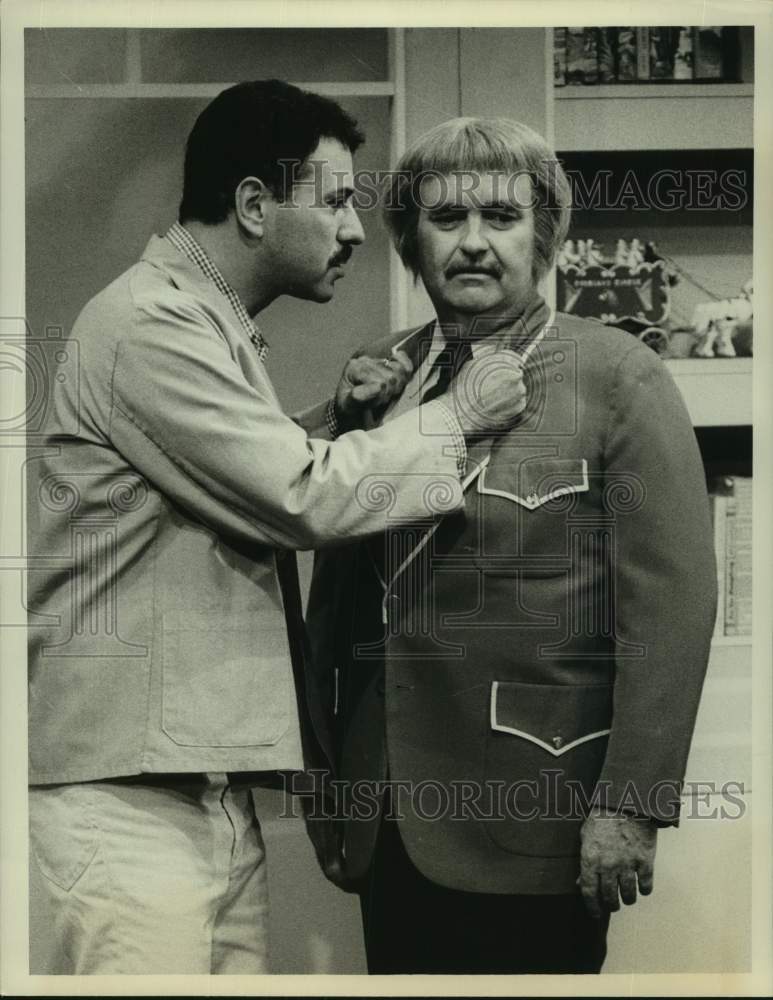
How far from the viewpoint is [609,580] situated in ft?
6.10

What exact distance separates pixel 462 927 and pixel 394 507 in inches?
25.8

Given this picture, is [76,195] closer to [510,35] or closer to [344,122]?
[344,122]

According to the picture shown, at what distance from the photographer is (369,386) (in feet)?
6.20

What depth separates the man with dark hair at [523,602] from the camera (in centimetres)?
184

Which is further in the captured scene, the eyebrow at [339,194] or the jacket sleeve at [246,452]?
the eyebrow at [339,194]

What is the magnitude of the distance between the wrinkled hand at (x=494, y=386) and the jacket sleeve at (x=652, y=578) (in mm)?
145

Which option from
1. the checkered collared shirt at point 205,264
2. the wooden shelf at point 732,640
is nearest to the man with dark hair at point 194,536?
the checkered collared shirt at point 205,264

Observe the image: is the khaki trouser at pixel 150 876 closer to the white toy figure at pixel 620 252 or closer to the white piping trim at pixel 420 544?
the white piping trim at pixel 420 544

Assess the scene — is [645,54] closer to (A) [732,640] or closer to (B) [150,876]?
(A) [732,640]

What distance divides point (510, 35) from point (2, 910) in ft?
5.13

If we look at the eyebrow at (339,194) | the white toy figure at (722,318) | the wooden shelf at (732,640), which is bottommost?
the wooden shelf at (732,640)

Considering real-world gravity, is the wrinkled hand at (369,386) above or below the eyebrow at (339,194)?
below

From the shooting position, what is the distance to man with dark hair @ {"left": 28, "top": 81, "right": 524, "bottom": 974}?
1789 mm

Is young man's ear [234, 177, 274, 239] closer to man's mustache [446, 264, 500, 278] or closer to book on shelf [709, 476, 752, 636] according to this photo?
man's mustache [446, 264, 500, 278]
